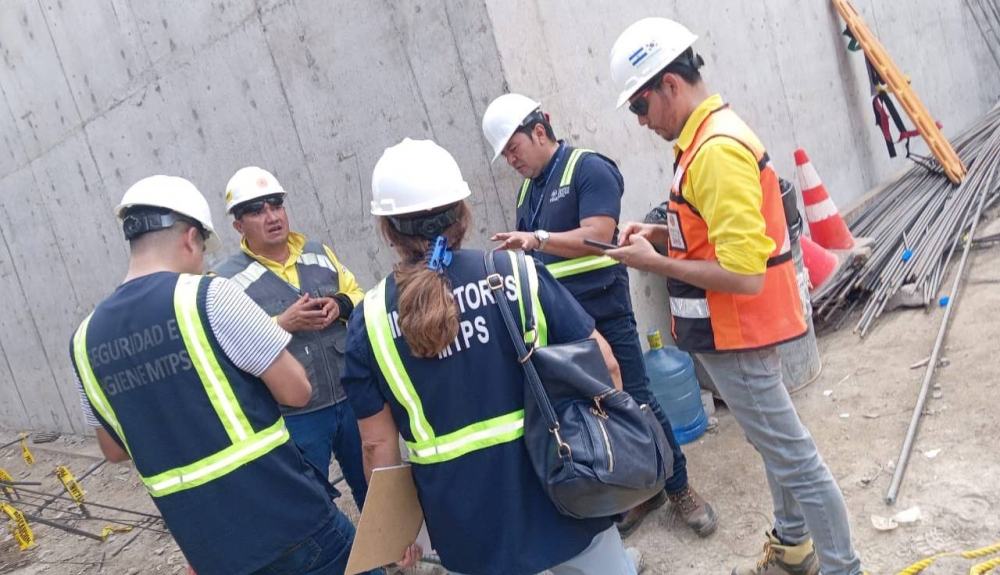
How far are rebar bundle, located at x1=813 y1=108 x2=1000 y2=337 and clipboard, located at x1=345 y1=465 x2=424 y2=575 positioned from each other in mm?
3742

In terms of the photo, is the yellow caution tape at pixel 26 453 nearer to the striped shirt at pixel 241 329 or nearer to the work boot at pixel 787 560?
the striped shirt at pixel 241 329

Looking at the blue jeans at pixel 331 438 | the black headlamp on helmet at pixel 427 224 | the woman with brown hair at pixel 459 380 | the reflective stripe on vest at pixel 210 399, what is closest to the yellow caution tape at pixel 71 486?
the blue jeans at pixel 331 438

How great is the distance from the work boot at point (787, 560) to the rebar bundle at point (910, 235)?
8.14ft

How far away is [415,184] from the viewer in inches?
74.9

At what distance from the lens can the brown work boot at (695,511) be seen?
128 inches

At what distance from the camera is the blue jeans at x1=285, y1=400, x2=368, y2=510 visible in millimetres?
3312

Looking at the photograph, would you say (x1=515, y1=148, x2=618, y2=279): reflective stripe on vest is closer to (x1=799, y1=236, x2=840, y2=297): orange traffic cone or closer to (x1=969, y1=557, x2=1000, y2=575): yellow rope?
(x1=969, y1=557, x2=1000, y2=575): yellow rope

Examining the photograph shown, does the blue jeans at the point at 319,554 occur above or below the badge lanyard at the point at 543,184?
below

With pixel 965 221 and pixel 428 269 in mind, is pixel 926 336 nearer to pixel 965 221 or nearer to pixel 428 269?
pixel 965 221

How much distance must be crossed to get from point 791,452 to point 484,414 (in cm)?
114

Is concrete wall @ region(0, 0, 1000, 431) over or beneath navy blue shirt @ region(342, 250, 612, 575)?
over

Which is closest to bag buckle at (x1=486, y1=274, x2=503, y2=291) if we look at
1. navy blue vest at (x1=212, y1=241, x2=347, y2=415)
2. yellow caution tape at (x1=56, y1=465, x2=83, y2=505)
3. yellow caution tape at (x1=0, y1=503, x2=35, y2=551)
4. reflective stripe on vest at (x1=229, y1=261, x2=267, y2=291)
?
navy blue vest at (x1=212, y1=241, x2=347, y2=415)

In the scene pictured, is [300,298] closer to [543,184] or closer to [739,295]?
[543,184]

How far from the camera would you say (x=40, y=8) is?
6992 mm
